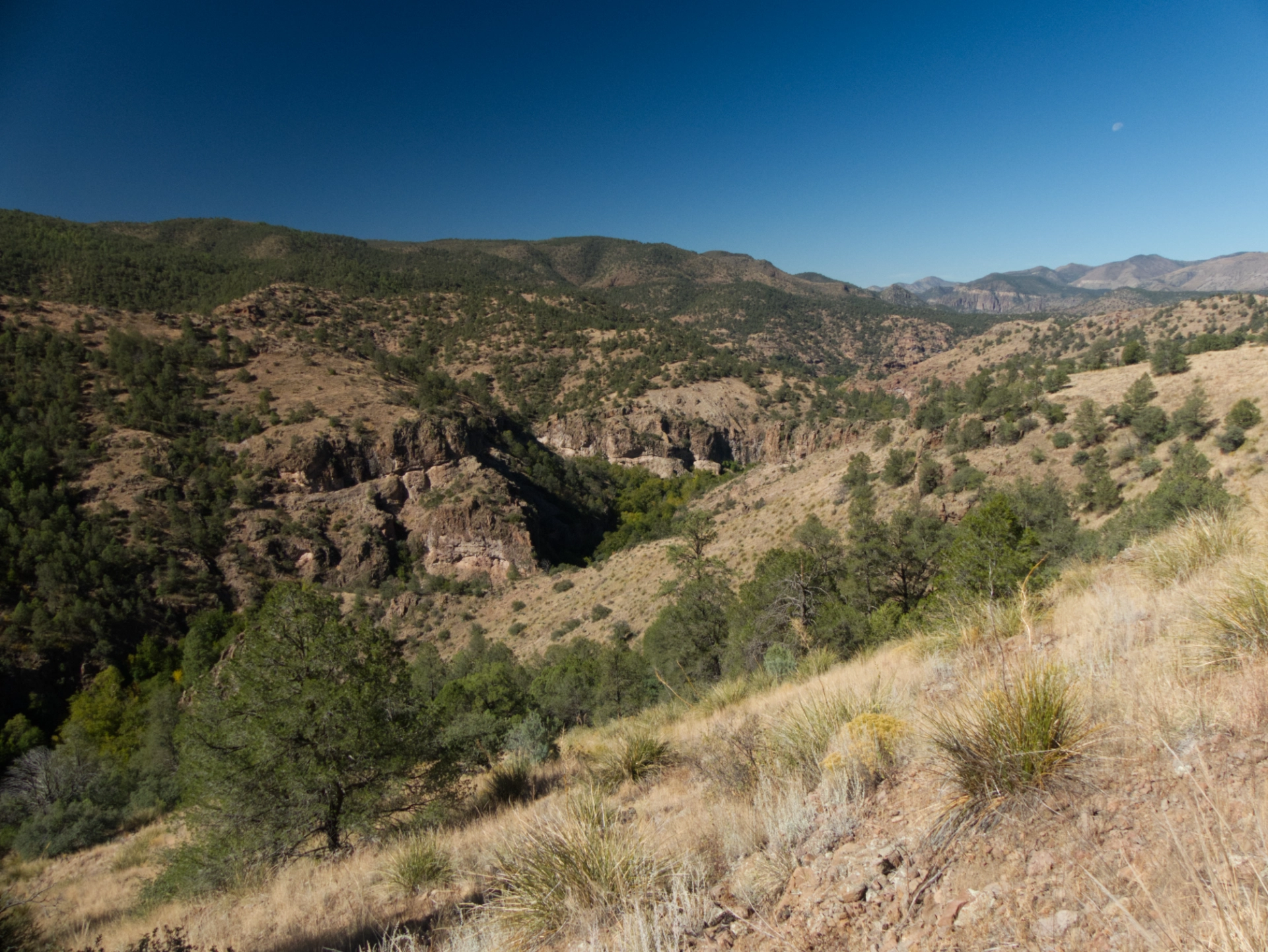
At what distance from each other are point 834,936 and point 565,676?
20150 millimetres

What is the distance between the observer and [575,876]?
2803 mm

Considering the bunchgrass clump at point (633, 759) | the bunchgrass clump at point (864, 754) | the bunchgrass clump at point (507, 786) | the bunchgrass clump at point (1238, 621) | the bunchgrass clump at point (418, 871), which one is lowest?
the bunchgrass clump at point (507, 786)

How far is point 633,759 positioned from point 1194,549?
5702mm

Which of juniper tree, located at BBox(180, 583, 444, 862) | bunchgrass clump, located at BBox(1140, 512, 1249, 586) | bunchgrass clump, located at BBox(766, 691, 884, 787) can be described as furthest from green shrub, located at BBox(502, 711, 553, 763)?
bunchgrass clump, located at BBox(1140, 512, 1249, 586)

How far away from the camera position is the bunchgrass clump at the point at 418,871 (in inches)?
169

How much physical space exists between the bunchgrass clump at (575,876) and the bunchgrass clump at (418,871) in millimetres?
1694

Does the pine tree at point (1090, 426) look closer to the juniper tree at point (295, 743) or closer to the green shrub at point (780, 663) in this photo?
the green shrub at point (780, 663)

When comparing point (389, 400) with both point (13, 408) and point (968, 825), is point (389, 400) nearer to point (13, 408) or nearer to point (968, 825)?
point (13, 408)

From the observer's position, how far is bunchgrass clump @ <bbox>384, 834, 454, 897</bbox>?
4.29m

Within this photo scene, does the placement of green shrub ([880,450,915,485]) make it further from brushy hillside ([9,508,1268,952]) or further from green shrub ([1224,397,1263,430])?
brushy hillside ([9,508,1268,952])

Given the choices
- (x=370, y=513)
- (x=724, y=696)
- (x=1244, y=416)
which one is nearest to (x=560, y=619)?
(x=370, y=513)

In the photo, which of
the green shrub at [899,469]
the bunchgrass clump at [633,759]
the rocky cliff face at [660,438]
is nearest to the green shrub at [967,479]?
the green shrub at [899,469]

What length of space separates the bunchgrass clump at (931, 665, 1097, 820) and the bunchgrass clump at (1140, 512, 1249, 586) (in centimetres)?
329

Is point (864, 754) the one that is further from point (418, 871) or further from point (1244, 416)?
point (1244, 416)
